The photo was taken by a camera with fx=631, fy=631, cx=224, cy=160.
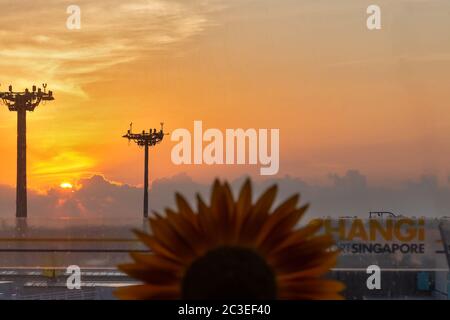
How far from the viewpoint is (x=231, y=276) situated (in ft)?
2.99

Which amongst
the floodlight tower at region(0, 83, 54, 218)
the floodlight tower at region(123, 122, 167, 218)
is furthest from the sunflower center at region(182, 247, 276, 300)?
the floodlight tower at region(0, 83, 54, 218)

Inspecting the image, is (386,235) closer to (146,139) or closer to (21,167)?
(146,139)

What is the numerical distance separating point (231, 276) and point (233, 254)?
0.03m

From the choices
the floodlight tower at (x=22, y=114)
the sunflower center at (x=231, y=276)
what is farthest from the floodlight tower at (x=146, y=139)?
the sunflower center at (x=231, y=276)

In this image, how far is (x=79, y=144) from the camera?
7.09ft

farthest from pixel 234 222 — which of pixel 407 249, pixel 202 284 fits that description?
pixel 407 249

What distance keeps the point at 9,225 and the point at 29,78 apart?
1.91 feet

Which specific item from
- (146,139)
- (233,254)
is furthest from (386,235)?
(233,254)

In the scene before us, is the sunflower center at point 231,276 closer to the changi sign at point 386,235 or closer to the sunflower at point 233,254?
the sunflower at point 233,254

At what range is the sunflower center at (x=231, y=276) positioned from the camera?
2.98 ft

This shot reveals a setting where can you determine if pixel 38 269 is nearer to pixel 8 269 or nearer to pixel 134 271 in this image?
pixel 8 269

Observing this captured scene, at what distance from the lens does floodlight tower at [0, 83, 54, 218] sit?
6.97 feet

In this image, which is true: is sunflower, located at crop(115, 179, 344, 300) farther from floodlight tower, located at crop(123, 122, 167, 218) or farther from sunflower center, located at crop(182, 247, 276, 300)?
floodlight tower, located at crop(123, 122, 167, 218)

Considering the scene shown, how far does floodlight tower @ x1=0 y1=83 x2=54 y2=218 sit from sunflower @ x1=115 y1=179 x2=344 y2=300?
1376mm
